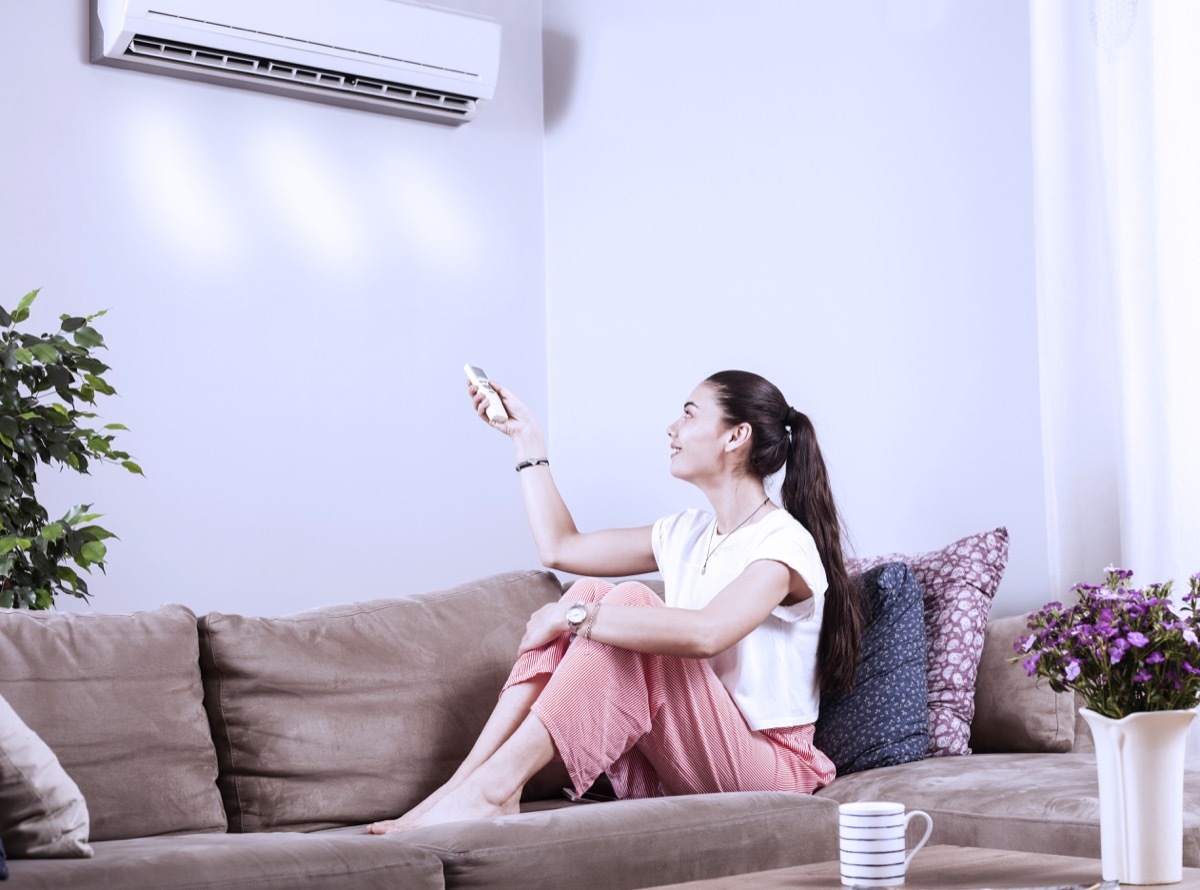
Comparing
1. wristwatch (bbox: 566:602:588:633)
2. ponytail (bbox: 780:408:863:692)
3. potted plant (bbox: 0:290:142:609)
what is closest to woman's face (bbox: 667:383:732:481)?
ponytail (bbox: 780:408:863:692)

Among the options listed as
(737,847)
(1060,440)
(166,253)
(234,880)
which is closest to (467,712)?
(737,847)

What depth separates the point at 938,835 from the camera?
6.81ft

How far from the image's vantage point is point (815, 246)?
3.36 m

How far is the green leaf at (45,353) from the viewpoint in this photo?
2564mm

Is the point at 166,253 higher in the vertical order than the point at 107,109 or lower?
lower

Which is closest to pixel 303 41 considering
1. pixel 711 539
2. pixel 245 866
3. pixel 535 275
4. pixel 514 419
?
pixel 535 275

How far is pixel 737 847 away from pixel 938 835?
1.06 feet

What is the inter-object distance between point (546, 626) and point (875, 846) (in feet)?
3.10

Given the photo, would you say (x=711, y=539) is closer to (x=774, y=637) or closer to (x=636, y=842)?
(x=774, y=637)

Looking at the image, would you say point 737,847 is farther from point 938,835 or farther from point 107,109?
point 107,109

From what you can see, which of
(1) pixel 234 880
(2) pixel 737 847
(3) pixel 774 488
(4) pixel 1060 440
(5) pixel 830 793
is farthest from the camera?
(3) pixel 774 488

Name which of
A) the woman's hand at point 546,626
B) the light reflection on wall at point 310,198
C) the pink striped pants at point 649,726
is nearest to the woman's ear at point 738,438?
the pink striped pants at point 649,726

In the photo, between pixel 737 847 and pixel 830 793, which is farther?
pixel 830 793

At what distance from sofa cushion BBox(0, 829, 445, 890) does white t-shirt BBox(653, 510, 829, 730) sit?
2.41 ft
